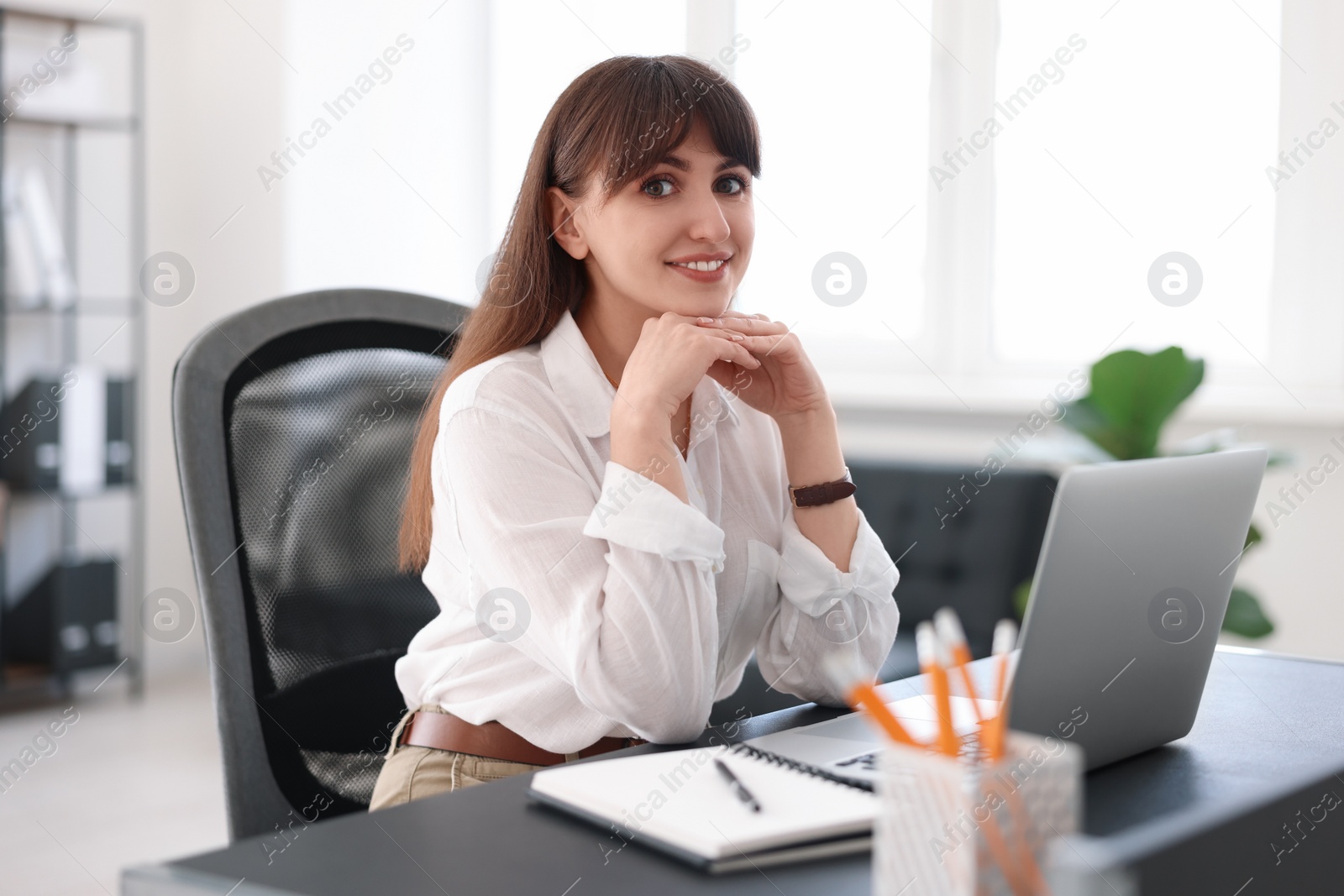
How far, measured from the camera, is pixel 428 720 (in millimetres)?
1227

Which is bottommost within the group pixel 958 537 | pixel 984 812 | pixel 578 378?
pixel 958 537

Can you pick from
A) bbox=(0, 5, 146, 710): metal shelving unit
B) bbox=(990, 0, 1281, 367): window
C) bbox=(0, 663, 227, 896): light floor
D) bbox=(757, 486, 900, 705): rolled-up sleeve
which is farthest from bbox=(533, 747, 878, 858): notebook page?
bbox=(0, 5, 146, 710): metal shelving unit

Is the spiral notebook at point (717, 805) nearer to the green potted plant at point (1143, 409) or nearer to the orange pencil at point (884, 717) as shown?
the orange pencil at point (884, 717)

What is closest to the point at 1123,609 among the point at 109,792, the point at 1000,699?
the point at 1000,699

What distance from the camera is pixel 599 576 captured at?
1.15 meters

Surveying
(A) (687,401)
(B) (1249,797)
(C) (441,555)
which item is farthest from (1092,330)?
(B) (1249,797)

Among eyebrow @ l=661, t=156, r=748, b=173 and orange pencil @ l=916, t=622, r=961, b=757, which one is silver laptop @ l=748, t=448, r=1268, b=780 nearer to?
orange pencil @ l=916, t=622, r=961, b=757

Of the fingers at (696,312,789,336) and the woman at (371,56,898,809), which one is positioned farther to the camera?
the fingers at (696,312,789,336)

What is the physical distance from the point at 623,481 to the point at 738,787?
1.30ft

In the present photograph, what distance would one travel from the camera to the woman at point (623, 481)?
114cm

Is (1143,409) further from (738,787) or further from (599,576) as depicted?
(738,787)

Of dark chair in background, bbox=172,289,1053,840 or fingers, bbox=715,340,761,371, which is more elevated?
fingers, bbox=715,340,761,371

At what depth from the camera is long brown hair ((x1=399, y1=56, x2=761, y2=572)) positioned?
1.31 metres

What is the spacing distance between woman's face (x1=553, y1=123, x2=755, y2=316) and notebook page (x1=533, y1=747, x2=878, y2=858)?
23.4 inches
